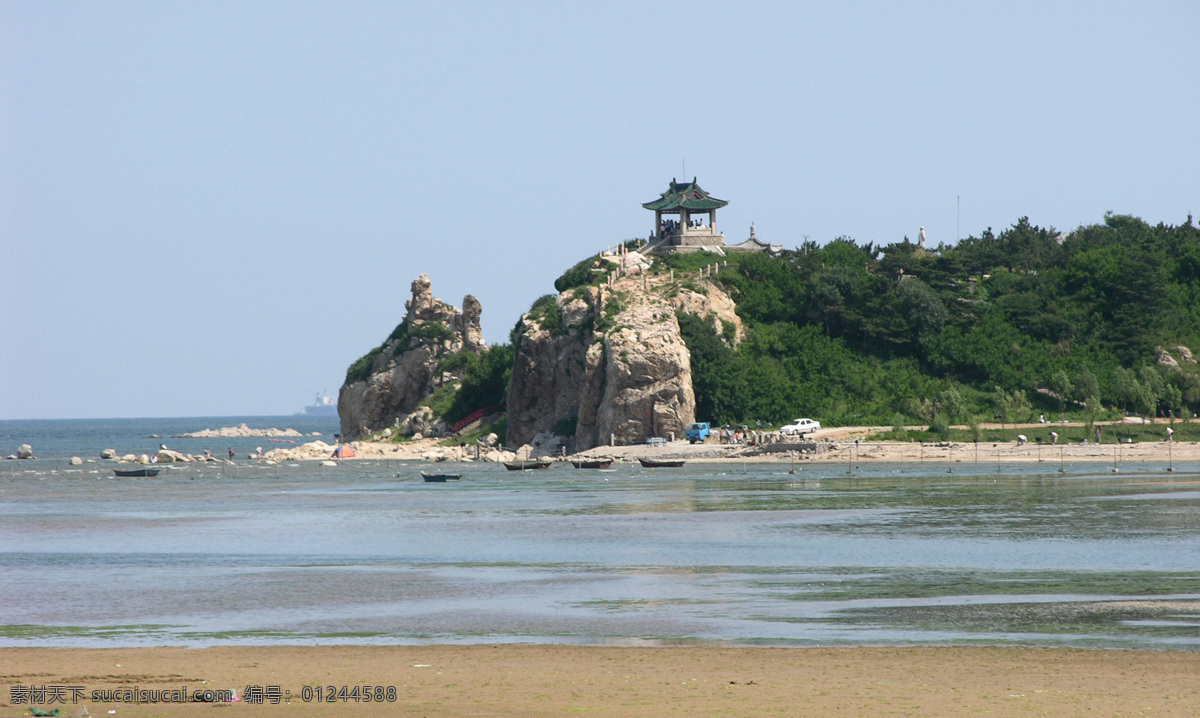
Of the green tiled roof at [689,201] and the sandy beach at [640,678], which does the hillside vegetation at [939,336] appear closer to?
the green tiled roof at [689,201]

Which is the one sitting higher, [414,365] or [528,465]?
[414,365]

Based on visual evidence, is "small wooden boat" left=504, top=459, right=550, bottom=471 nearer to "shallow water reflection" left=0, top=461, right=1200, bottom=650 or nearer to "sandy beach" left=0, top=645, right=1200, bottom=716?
"shallow water reflection" left=0, top=461, right=1200, bottom=650

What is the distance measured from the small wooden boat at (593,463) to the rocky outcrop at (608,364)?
18.9ft

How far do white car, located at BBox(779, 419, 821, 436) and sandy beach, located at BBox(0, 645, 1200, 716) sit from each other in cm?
6242

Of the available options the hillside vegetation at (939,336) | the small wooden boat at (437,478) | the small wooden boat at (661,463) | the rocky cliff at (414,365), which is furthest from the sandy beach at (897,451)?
the rocky cliff at (414,365)

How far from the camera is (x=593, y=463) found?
79438 millimetres

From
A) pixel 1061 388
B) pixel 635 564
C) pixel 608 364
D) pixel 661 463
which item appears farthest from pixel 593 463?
pixel 635 564

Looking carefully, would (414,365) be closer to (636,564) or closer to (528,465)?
(528,465)

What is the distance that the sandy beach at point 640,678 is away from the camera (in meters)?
15.4

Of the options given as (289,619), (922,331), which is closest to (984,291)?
(922,331)

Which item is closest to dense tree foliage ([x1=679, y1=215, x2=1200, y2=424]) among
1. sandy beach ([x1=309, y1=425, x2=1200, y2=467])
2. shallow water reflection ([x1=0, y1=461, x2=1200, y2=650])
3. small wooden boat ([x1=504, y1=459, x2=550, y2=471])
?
sandy beach ([x1=309, y1=425, x2=1200, y2=467])

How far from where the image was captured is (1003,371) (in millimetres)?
91125

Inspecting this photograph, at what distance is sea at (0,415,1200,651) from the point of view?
22.4 meters

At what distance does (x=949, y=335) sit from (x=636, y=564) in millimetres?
68357
